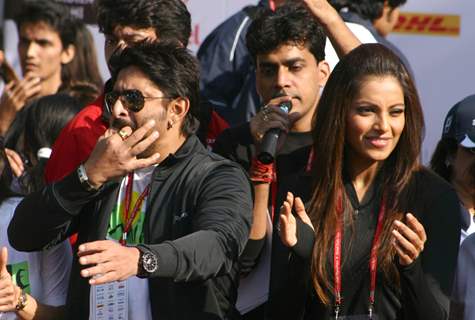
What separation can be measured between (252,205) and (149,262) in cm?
63

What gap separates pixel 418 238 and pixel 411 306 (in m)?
0.29

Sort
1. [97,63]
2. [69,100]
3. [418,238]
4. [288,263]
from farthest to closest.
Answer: [97,63] → [69,100] → [288,263] → [418,238]

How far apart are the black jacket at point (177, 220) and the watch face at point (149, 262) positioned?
182 millimetres

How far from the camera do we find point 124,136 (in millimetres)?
4277

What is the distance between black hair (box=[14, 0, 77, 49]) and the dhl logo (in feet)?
6.79

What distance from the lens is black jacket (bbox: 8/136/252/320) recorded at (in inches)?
161

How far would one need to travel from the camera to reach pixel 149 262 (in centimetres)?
379

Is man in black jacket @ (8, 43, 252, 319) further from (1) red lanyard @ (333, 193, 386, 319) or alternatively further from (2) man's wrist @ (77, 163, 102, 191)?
(1) red lanyard @ (333, 193, 386, 319)

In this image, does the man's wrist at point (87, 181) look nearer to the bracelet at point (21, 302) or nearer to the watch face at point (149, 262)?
the watch face at point (149, 262)

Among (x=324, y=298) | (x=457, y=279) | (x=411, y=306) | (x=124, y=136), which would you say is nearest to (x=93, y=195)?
(x=124, y=136)

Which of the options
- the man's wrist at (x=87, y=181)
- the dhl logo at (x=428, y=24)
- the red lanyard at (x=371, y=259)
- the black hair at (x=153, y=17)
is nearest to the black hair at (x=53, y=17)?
the dhl logo at (x=428, y=24)

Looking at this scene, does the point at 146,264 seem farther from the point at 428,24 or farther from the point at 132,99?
the point at 428,24

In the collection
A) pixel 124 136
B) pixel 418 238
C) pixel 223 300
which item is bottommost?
pixel 223 300

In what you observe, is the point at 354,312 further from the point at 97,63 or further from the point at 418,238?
the point at 97,63
